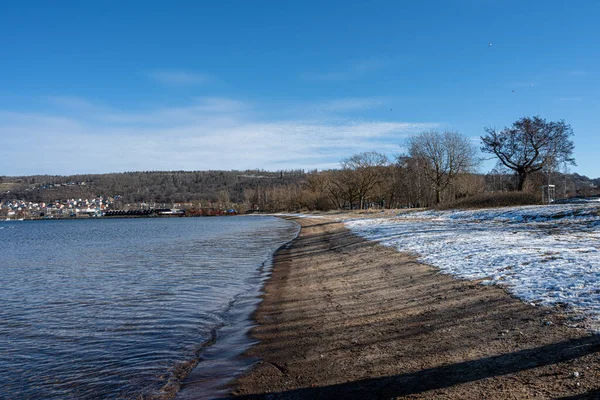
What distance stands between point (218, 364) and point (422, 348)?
329cm

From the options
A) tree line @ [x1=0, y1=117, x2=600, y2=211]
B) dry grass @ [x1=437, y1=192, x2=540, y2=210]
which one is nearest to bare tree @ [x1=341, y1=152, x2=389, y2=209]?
tree line @ [x1=0, y1=117, x2=600, y2=211]

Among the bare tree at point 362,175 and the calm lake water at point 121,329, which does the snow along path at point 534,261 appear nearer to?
the calm lake water at point 121,329

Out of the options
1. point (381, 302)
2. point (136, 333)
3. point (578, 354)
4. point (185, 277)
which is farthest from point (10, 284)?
point (578, 354)

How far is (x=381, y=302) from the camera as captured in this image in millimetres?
9266

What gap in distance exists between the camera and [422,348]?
19.9 feet

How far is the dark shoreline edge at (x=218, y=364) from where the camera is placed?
5.93 m

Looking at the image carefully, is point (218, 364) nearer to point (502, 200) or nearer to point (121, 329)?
point (121, 329)

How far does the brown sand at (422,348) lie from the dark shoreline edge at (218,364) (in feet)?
0.72

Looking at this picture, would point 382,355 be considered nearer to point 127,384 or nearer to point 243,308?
point 127,384

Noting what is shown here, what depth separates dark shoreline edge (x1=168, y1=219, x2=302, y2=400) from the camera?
5931mm

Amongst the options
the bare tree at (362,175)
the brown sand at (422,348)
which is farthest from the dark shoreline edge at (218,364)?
the bare tree at (362,175)

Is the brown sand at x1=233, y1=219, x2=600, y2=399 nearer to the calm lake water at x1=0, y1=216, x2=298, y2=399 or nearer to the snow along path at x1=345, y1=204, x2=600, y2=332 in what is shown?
the snow along path at x1=345, y1=204, x2=600, y2=332

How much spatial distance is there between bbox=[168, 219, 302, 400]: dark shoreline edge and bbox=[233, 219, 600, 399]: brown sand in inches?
8.6

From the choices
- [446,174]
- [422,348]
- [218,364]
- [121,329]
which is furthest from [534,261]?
[446,174]
